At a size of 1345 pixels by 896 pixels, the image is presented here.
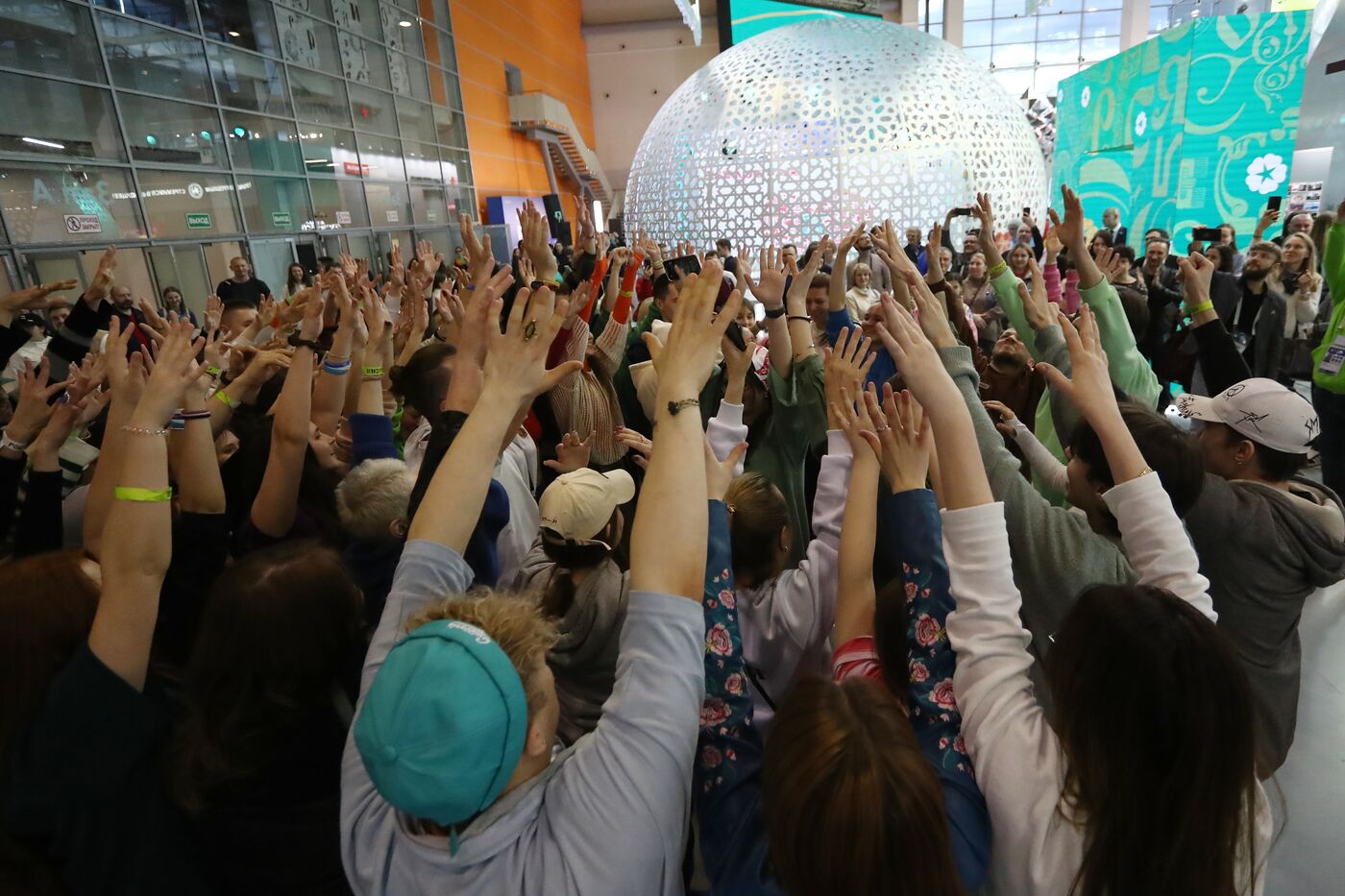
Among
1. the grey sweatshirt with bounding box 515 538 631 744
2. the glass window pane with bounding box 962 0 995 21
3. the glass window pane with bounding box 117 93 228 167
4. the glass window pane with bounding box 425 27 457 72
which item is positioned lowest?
the grey sweatshirt with bounding box 515 538 631 744

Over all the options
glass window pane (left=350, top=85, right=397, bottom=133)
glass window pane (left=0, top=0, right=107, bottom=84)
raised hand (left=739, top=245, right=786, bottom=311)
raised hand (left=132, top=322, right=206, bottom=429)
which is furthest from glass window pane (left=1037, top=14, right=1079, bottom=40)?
raised hand (left=132, top=322, right=206, bottom=429)

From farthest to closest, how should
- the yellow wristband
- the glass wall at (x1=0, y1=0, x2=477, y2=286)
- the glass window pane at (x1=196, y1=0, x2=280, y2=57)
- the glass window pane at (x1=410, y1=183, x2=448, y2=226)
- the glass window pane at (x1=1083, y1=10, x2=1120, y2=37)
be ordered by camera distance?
the glass window pane at (x1=1083, y1=10, x2=1120, y2=37) → the glass window pane at (x1=410, y1=183, x2=448, y2=226) → the glass window pane at (x1=196, y1=0, x2=280, y2=57) → the glass wall at (x1=0, y1=0, x2=477, y2=286) → the yellow wristband

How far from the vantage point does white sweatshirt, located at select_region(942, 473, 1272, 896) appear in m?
0.77

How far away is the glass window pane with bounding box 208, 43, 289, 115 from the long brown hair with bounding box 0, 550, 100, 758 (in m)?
9.42

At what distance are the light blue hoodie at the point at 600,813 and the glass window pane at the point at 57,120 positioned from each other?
792 cm

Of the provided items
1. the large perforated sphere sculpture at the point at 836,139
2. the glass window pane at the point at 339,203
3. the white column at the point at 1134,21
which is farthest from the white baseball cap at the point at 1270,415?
the white column at the point at 1134,21

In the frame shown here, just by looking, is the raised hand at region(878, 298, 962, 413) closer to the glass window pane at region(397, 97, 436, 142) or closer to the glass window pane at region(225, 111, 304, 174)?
the glass window pane at region(225, 111, 304, 174)

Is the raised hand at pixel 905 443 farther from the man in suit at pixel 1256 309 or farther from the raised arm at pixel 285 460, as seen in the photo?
the man in suit at pixel 1256 309

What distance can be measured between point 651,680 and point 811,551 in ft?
2.19

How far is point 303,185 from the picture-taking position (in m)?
9.45

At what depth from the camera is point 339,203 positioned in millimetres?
10227

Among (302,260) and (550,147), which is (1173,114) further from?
(550,147)

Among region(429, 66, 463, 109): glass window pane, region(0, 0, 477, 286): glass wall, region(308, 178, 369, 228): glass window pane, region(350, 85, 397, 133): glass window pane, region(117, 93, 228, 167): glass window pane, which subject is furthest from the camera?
region(429, 66, 463, 109): glass window pane

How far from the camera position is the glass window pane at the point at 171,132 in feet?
23.0
